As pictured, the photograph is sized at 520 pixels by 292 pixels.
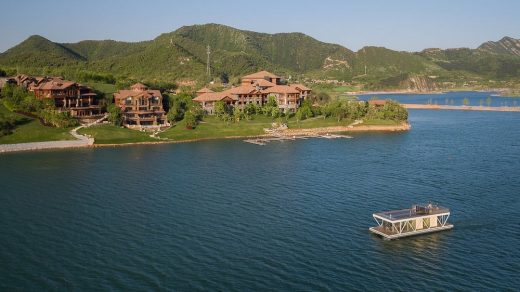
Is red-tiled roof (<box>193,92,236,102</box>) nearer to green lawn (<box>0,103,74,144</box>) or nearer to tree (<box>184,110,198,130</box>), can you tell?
tree (<box>184,110,198,130</box>)

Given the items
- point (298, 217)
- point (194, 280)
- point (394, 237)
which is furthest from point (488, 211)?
point (194, 280)

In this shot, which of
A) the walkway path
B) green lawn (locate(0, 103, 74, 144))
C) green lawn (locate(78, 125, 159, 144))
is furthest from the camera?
green lawn (locate(78, 125, 159, 144))

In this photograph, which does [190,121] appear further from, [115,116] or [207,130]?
[115,116]

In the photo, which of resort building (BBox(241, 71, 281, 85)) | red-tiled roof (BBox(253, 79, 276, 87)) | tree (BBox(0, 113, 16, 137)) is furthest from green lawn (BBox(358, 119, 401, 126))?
tree (BBox(0, 113, 16, 137))

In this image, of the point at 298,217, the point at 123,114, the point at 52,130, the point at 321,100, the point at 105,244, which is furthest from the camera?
the point at 321,100

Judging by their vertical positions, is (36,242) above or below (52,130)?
below

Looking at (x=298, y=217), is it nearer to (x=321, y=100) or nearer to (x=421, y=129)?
(x=421, y=129)
